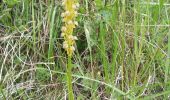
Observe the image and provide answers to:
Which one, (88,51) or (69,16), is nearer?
(69,16)

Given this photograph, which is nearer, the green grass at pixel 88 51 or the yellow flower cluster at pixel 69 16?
the yellow flower cluster at pixel 69 16

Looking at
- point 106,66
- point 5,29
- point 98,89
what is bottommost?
point 98,89

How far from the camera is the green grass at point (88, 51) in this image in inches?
68.0

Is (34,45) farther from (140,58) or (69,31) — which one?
(69,31)

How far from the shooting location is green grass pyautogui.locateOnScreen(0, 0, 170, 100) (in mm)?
1728

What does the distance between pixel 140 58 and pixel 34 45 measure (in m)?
0.54

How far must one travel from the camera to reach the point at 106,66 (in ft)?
5.59

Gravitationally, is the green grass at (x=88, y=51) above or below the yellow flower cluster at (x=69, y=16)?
below

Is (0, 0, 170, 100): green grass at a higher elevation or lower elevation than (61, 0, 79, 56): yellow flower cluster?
lower

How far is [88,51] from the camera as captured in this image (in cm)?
192

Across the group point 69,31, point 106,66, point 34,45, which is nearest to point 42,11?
point 34,45

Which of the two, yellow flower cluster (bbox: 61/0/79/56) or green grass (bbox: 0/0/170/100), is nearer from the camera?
yellow flower cluster (bbox: 61/0/79/56)

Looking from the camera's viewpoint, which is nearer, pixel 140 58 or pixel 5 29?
pixel 140 58

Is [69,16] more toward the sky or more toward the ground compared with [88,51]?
more toward the sky
